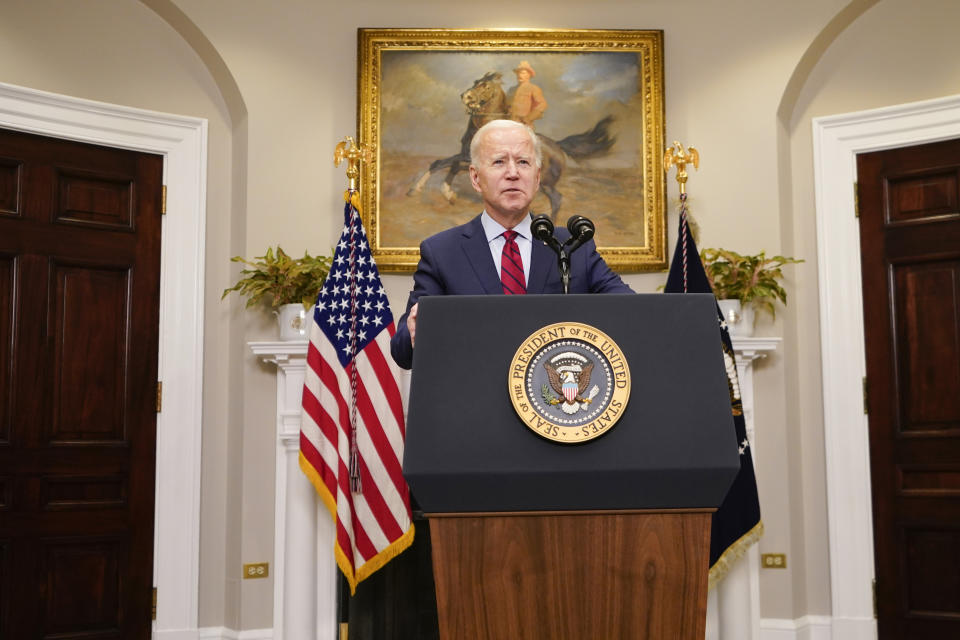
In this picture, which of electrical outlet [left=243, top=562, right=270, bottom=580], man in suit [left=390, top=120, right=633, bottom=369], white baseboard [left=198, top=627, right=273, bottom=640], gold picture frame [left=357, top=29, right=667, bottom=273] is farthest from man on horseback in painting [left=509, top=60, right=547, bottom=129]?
white baseboard [left=198, top=627, right=273, bottom=640]

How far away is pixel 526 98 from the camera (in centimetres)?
490

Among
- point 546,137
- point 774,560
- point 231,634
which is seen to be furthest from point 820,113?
point 231,634

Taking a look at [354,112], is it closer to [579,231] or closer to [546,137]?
[546,137]

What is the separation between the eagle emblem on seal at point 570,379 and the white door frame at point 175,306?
Answer: 346 cm

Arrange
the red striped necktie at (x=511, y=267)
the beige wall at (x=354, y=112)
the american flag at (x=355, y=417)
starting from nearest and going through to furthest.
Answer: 1. the red striped necktie at (x=511, y=267)
2. the american flag at (x=355, y=417)
3. the beige wall at (x=354, y=112)

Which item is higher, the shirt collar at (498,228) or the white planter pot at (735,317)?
the shirt collar at (498,228)

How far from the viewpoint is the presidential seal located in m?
1.63

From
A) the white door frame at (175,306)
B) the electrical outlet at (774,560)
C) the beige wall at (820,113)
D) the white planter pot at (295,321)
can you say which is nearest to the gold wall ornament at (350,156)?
the white planter pot at (295,321)

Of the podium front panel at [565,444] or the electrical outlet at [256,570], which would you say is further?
the electrical outlet at [256,570]

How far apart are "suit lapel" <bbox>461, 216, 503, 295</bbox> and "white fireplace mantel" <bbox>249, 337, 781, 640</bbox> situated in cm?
213

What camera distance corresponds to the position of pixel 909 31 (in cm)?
479

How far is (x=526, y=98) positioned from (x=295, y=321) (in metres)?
1.76

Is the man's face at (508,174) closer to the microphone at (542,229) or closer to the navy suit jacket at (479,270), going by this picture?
the navy suit jacket at (479,270)

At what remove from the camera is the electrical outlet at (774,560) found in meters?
4.61
